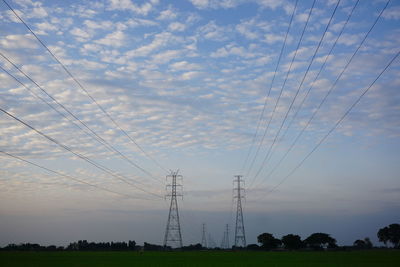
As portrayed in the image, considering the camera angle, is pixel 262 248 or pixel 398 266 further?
pixel 262 248

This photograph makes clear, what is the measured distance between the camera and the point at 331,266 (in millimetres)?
46062

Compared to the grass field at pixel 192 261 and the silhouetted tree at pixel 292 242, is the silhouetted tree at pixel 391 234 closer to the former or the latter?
the silhouetted tree at pixel 292 242

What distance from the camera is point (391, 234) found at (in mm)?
182875

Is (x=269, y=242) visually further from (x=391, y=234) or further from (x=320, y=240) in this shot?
(x=391, y=234)

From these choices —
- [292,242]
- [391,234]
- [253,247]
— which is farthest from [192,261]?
[391,234]

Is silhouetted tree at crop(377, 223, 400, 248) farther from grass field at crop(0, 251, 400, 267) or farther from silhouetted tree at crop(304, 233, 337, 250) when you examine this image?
grass field at crop(0, 251, 400, 267)

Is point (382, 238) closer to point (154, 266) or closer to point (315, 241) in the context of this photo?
point (315, 241)

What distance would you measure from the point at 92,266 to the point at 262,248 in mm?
144616

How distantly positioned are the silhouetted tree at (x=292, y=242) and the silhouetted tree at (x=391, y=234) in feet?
131

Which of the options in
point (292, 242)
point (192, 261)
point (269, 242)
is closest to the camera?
point (192, 261)

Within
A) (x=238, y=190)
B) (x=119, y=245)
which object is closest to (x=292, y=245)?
(x=119, y=245)

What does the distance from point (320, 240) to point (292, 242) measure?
1306cm

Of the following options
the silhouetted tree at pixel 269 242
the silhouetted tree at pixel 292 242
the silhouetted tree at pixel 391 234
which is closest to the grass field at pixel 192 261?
the silhouetted tree at pixel 292 242

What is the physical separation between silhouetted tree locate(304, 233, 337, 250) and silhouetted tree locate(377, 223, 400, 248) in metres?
24.6
